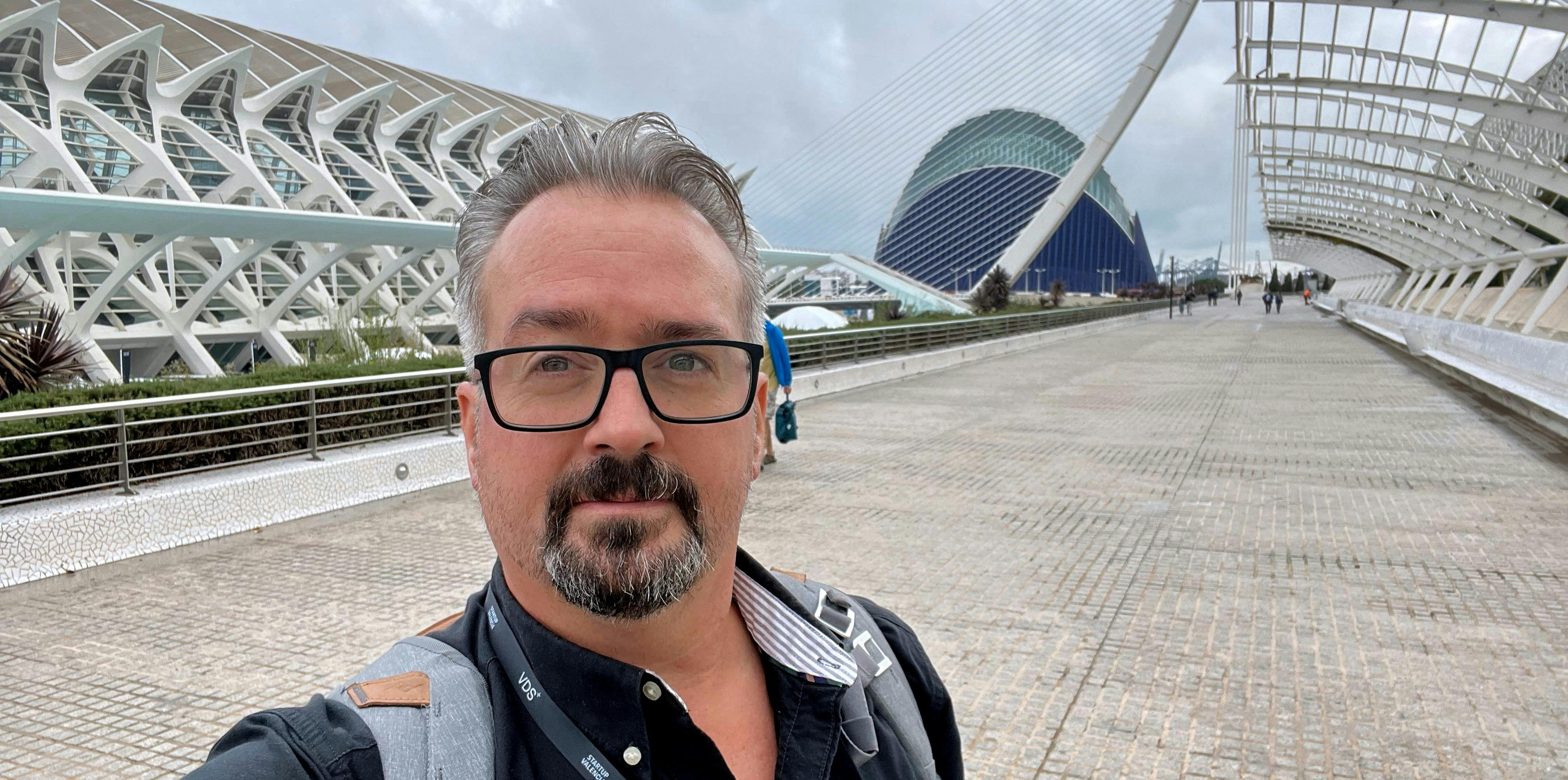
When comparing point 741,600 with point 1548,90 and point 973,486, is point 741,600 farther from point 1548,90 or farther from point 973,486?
point 1548,90

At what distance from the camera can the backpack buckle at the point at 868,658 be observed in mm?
1328

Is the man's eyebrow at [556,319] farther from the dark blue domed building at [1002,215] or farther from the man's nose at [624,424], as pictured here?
the dark blue domed building at [1002,215]

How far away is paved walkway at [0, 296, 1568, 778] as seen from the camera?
3.93m

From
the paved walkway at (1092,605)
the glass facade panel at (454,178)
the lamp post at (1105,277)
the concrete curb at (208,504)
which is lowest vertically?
the paved walkway at (1092,605)

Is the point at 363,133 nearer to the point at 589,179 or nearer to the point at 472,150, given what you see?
the point at 472,150

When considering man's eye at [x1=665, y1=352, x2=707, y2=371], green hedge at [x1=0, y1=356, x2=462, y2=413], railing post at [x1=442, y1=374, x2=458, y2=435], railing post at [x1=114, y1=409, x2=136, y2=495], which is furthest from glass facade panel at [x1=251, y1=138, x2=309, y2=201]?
man's eye at [x1=665, y1=352, x2=707, y2=371]

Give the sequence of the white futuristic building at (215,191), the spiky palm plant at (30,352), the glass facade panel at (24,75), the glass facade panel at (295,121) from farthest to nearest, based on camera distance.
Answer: the glass facade panel at (295,121)
the glass facade panel at (24,75)
the white futuristic building at (215,191)
the spiky palm plant at (30,352)

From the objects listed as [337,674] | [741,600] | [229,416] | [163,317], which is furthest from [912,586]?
[163,317]

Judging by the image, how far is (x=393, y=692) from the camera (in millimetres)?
972

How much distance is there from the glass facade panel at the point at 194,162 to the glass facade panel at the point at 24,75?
3.83m

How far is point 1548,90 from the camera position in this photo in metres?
19.2

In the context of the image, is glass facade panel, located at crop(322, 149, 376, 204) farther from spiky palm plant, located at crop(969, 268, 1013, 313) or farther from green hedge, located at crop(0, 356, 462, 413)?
green hedge, located at crop(0, 356, 462, 413)

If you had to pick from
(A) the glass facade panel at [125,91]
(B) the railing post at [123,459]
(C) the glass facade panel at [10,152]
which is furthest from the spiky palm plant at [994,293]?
(B) the railing post at [123,459]

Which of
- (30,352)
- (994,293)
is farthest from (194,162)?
(30,352)
